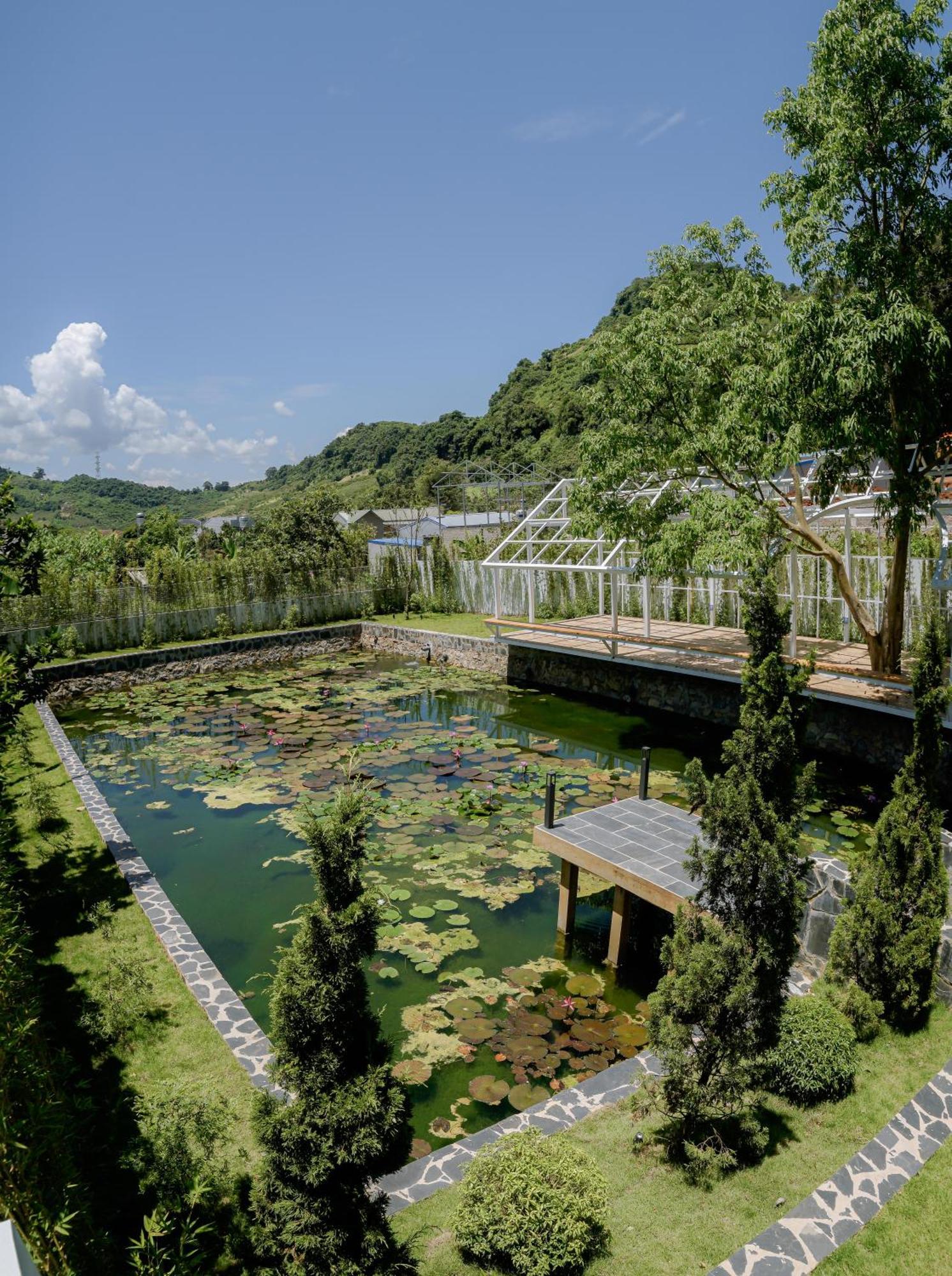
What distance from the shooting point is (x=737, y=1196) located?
11.9ft

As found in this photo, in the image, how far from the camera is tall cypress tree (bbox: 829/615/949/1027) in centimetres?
459

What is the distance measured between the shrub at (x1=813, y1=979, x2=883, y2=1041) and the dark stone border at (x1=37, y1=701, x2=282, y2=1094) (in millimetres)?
3395

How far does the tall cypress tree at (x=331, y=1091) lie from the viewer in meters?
2.68

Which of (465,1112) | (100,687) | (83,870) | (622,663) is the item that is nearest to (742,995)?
(465,1112)

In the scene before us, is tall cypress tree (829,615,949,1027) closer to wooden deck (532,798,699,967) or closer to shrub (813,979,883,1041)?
shrub (813,979,883,1041)

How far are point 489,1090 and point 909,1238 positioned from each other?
233 centimetres

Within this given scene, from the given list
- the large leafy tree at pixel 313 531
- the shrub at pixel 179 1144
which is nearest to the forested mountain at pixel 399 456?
the large leafy tree at pixel 313 531

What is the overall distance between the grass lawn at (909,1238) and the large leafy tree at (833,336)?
6.38 metres

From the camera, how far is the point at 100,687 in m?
15.7

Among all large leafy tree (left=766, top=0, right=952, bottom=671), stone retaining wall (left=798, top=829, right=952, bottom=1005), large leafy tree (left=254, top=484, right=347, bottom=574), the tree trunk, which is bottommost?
stone retaining wall (left=798, top=829, right=952, bottom=1005)

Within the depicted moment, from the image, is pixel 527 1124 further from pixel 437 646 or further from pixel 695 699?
pixel 437 646

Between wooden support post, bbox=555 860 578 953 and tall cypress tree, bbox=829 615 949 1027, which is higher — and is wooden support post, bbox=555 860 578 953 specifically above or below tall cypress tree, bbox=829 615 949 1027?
below

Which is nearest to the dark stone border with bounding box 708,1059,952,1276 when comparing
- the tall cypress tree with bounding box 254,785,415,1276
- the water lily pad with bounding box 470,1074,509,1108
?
the tall cypress tree with bounding box 254,785,415,1276

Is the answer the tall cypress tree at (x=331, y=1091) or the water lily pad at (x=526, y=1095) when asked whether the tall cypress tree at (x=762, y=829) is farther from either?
the tall cypress tree at (x=331, y=1091)
